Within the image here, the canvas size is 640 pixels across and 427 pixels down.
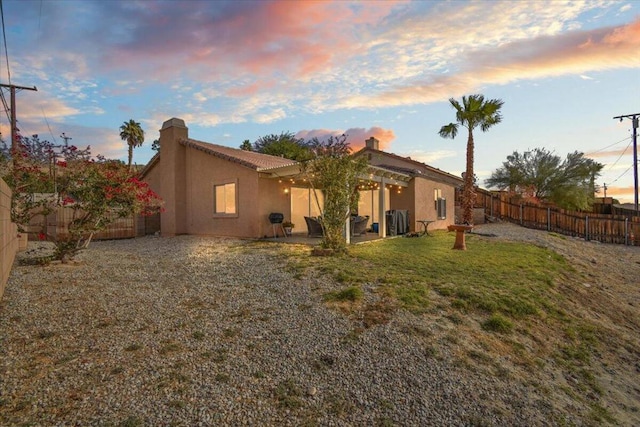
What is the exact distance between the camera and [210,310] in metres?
4.73

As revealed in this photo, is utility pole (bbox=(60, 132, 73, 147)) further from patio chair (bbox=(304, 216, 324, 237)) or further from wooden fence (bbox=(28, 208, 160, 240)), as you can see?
patio chair (bbox=(304, 216, 324, 237))

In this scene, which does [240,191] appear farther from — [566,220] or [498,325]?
[566,220]

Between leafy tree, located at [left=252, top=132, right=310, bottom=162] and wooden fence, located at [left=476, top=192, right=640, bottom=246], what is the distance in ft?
53.6

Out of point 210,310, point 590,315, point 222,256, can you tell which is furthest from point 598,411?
point 222,256

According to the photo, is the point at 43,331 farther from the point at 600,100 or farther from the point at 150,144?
the point at 150,144

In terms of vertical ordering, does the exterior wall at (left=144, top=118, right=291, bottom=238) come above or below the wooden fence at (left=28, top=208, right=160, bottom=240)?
above

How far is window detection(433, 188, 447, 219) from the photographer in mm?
18109

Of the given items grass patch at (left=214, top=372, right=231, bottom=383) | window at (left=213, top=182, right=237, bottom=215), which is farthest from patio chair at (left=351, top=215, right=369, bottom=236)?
grass patch at (left=214, top=372, right=231, bottom=383)

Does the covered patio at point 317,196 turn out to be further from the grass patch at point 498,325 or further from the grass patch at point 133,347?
the grass patch at point 133,347

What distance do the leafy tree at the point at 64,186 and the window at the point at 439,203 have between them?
1475 centimetres

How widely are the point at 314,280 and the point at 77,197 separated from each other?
557 centimetres

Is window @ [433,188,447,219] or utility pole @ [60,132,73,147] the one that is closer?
utility pole @ [60,132,73,147]

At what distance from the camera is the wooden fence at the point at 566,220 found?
1725 centimetres

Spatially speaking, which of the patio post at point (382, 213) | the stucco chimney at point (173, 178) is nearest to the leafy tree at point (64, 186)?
the stucco chimney at point (173, 178)
